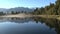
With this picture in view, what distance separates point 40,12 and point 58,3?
52117 millimetres

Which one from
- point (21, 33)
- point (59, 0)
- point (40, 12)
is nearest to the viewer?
point (21, 33)

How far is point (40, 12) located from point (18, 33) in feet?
304

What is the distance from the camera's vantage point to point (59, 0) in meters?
63.3

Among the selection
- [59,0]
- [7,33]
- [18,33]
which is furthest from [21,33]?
[59,0]

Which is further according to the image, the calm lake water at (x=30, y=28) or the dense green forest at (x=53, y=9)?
the dense green forest at (x=53, y=9)

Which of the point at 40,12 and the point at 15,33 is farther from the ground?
the point at 15,33

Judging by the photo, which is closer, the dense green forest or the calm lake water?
the calm lake water

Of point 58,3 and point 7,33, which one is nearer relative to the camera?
point 7,33

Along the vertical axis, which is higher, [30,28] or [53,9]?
[30,28]

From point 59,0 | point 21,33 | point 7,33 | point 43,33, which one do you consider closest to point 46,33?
point 43,33

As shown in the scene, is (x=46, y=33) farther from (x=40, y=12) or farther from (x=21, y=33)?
(x=40, y=12)

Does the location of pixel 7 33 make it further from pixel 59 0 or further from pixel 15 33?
pixel 59 0

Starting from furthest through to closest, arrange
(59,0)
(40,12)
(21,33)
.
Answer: (40,12), (59,0), (21,33)

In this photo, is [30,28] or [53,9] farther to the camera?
[53,9]
